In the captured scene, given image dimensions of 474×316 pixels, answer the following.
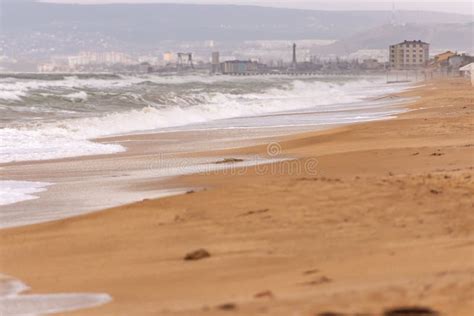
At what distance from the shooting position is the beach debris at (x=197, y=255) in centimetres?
633

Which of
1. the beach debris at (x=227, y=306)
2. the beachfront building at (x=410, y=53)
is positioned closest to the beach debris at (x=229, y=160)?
the beach debris at (x=227, y=306)

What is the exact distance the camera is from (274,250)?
6.43 meters

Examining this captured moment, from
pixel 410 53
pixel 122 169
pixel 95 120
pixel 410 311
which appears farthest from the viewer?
pixel 410 53

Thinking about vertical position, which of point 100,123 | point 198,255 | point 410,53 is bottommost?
point 410,53

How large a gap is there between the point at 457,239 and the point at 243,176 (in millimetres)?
5256

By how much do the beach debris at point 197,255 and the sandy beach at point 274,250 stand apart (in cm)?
5

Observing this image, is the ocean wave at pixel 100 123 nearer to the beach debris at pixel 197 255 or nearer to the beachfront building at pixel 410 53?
the beach debris at pixel 197 255

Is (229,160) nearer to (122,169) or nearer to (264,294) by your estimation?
(122,169)

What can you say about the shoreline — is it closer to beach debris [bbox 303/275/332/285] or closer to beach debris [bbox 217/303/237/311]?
beach debris [bbox 303/275/332/285]

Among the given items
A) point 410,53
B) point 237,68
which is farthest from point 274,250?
point 410,53

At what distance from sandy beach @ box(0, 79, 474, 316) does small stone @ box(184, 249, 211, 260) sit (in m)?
0.05

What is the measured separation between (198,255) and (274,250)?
1.63 feet

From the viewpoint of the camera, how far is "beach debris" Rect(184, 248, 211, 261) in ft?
20.8

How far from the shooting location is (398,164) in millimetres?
11859
